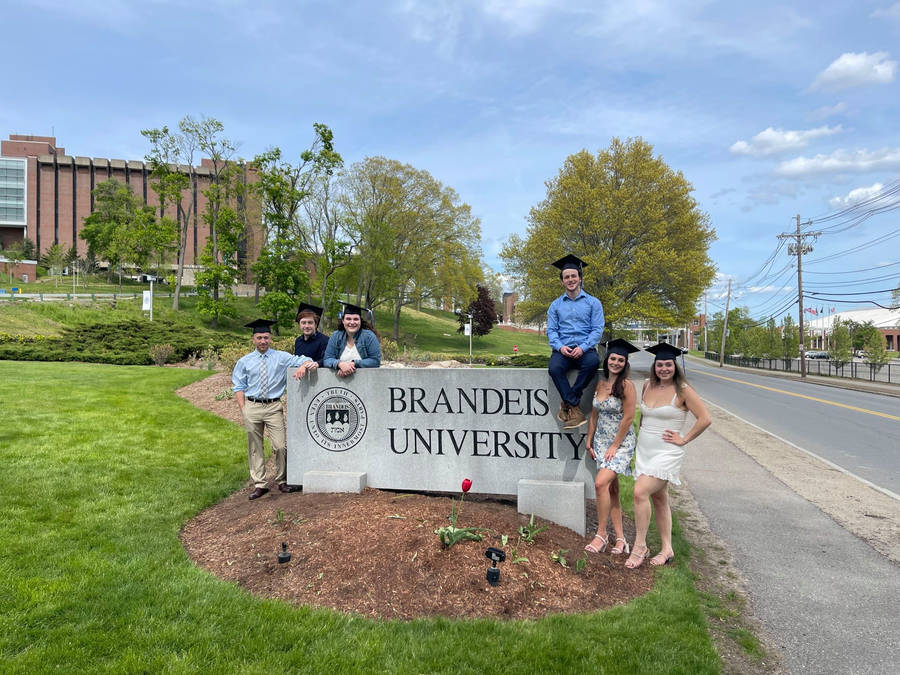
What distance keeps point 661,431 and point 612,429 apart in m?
0.42

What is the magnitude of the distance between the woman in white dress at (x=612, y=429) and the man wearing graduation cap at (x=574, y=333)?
8.3 inches

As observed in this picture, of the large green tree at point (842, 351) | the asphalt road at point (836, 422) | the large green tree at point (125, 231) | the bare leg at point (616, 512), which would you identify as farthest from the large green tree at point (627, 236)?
the large green tree at point (125, 231)

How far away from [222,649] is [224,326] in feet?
140

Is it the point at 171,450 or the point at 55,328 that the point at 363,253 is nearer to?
the point at 55,328

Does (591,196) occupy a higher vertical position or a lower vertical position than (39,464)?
higher

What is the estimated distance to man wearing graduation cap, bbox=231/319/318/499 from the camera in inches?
227

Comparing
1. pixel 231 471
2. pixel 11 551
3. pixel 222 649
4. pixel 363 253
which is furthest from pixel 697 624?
pixel 363 253

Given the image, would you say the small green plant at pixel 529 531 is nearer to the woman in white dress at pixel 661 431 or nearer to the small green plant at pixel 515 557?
the small green plant at pixel 515 557

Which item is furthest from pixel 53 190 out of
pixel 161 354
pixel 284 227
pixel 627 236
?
pixel 627 236

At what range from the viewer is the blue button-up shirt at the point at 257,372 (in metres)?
5.78

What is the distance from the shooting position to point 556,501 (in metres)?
4.89

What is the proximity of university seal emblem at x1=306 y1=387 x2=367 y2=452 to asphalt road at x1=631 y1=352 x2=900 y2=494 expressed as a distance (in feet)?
24.2

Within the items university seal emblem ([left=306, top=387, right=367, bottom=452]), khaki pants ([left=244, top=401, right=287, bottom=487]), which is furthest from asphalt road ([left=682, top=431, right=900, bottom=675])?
khaki pants ([left=244, top=401, right=287, bottom=487])

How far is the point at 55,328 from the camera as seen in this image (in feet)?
88.5
